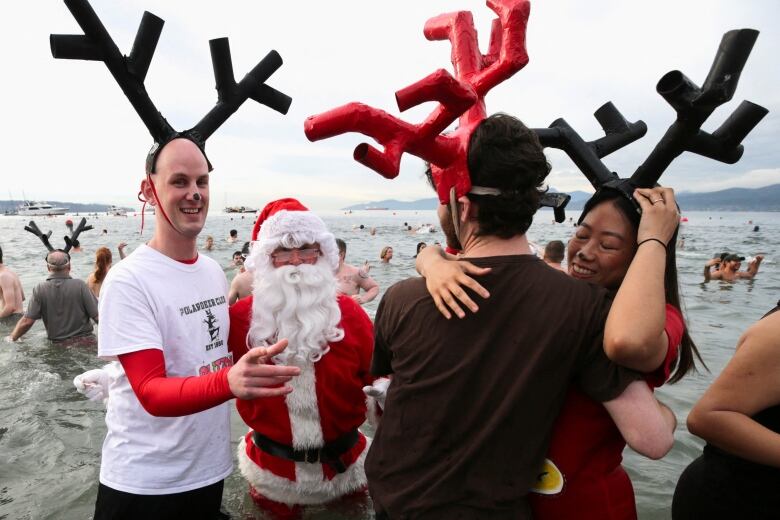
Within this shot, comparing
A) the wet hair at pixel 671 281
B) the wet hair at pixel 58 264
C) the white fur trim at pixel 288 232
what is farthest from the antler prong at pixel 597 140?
the wet hair at pixel 58 264

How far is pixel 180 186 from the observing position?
7.20ft

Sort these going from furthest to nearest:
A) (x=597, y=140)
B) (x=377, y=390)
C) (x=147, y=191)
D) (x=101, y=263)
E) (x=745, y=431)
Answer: (x=101, y=263) → (x=377, y=390) → (x=147, y=191) → (x=597, y=140) → (x=745, y=431)

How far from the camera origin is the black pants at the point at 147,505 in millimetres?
2018

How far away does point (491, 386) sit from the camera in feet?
4.59

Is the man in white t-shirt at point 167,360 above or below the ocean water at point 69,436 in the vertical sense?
above

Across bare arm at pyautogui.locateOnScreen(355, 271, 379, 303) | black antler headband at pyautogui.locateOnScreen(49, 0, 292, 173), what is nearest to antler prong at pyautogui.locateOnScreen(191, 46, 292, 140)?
black antler headband at pyautogui.locateOnScreen(49, 0, 292, 173)

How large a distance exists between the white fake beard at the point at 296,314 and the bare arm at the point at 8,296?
7.79m

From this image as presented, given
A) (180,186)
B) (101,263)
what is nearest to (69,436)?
(101,263)

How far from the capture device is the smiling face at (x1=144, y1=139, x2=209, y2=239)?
2172 millimetres

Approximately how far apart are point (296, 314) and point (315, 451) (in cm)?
79

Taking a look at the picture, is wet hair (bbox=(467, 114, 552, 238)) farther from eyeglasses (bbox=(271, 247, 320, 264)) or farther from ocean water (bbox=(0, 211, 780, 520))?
ocean water (bbox=(0, 211, 780, 520))

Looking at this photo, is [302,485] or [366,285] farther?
[366,285]

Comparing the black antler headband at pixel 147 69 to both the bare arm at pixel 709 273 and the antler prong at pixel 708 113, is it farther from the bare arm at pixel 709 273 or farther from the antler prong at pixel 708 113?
A: the bare arm at pixel 709 273

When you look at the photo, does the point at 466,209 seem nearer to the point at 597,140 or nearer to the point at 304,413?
the point at 597,140
